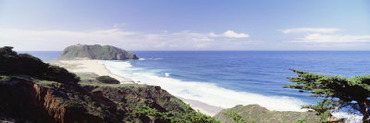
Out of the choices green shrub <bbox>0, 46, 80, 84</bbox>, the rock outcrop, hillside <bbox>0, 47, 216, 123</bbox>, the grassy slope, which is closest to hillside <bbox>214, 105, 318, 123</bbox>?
the grassy slope

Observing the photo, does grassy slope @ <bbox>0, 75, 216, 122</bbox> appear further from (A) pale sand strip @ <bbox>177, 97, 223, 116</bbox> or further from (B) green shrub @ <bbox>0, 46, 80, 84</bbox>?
(A) pale sand strip @ <bbox>177, 97, 223, 116</bbox>

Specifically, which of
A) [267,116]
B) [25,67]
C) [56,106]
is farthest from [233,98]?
[25,67]

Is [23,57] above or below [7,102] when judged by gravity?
above

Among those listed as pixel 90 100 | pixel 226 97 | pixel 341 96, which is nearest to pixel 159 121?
pixel 90 100

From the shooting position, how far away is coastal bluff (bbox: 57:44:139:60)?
561 ft

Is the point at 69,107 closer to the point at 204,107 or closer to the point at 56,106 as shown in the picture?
the point at 56,106

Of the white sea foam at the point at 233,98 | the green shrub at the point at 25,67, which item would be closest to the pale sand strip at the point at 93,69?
the white sea foam at the point at 233,98

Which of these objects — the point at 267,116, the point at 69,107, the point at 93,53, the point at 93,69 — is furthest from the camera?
the point at 93,53

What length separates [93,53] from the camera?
586ft

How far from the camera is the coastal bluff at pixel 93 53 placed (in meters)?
171

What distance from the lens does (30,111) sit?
11805 millimetres

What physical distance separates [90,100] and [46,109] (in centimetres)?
287

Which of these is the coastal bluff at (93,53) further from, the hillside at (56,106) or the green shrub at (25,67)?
the hillside at (56,106)

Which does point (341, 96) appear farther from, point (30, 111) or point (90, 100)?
point (30, 111)
